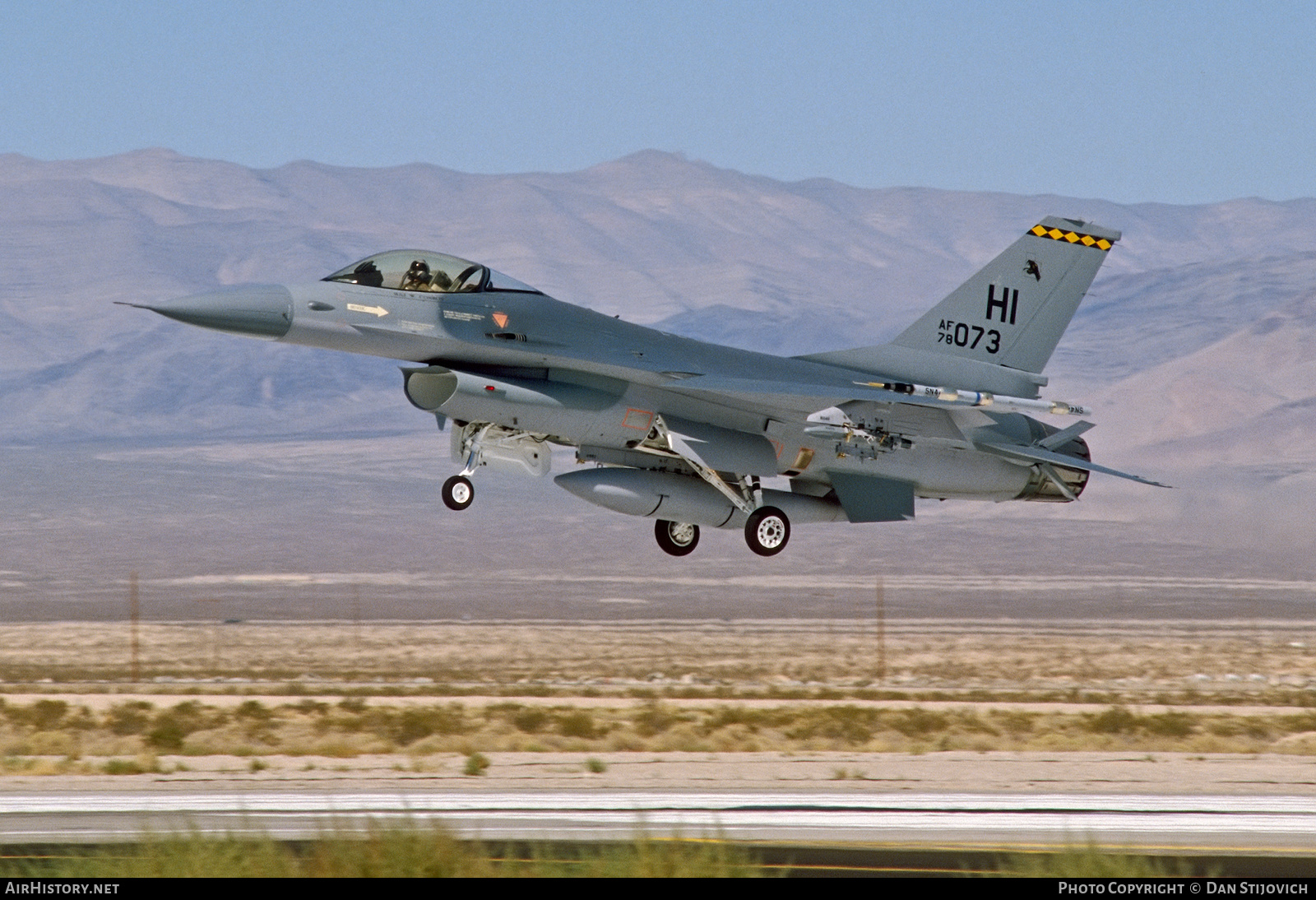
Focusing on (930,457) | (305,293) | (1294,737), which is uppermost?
(305,293)

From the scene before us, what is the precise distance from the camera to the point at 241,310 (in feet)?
74.8

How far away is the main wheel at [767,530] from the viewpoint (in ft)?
87.7

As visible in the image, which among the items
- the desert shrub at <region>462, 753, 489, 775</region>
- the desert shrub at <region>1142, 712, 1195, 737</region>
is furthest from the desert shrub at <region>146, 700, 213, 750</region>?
the desert shrub at <region>1142, 712, 1195, 737</region>

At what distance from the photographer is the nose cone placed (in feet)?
74.0

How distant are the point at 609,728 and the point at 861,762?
722cm

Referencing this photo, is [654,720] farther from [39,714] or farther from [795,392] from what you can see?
[39,714]

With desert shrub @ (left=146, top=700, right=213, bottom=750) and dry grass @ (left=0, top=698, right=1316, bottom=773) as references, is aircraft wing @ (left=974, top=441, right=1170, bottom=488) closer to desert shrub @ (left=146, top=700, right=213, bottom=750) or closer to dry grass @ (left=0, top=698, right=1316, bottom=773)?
Result: dry grass @ (left=0, top=698, right=1316, bottom=773)

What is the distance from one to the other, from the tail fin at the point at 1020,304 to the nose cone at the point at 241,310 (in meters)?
10.4

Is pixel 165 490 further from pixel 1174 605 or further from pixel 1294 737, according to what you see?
pixel 1294 737

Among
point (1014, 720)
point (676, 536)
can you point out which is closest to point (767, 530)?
point (676, 536)

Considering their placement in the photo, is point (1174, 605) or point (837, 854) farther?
point (1174, 605)

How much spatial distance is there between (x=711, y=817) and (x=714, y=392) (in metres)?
8.89

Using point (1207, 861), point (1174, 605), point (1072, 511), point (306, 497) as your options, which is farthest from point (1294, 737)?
point (306, 497)

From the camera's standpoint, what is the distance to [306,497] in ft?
502
